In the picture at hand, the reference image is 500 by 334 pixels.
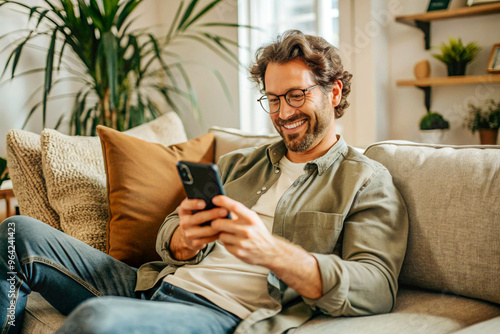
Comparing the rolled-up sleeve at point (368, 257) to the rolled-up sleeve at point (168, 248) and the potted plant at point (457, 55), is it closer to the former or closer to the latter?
the rolled-up sleeve at point (168, 248)

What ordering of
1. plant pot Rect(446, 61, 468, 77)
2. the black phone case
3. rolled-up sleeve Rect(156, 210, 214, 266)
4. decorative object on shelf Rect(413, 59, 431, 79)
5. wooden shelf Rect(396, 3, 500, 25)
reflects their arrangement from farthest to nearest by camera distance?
decorative object on shelf Rect(413, 59, 431, 79)
plant pot Rect(446, 61, 468, 77)
wooden shelf Rect(396, 3, 500, 25)
rolled-up sleeve Rect(156, 210, 214, 266)
the black phone case

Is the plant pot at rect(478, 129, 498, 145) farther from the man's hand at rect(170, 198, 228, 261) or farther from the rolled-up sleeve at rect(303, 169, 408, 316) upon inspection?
the man's hand at rect(170, 198, 228, 261)

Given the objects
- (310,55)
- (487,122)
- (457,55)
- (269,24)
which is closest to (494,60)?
(457,55)

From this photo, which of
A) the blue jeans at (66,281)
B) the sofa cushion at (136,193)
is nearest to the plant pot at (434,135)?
the sofa cushion at (136,193)

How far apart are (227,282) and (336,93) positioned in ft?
2.10

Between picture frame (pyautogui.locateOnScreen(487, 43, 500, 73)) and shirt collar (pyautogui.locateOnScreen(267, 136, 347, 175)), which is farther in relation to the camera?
picture frame (pyautogui.locateOnScreen(487, 43, 500, 73))

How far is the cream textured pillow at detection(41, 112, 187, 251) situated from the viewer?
1511 mm

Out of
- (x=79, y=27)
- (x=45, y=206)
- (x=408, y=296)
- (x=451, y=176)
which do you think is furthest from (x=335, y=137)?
(x=79, y=27)

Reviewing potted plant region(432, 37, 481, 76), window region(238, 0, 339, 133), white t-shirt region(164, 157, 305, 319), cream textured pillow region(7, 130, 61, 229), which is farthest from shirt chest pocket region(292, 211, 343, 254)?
window region(238, 0, 339, 133)

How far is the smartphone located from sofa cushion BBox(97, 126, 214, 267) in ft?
1.90

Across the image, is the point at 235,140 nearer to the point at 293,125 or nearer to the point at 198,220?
the point at 293,125

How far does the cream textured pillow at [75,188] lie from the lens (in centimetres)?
151

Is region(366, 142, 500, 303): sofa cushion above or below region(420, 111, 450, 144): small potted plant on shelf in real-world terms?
below

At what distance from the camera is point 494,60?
203cm
